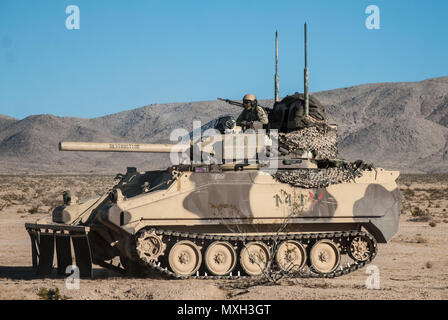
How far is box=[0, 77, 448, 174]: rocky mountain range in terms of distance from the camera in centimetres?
9856

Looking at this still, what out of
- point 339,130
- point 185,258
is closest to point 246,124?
point 185,258

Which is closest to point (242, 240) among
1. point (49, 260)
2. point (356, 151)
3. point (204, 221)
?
point (204, 221)

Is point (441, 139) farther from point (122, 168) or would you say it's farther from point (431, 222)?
point (431, 222)

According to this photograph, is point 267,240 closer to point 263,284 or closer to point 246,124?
point 263,284

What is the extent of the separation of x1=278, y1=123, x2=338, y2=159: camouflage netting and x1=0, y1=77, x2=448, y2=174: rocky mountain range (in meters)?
77.2

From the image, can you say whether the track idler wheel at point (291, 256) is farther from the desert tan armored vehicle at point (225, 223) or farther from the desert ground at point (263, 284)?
the desert ground at point (263, 284)

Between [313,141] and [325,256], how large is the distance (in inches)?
103

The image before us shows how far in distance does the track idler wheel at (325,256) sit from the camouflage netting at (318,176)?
1221 millimetres

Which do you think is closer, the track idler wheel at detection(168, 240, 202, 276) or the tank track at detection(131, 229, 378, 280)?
the tank track at detection(131, 229, 378, 280)

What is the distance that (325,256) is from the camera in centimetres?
1347

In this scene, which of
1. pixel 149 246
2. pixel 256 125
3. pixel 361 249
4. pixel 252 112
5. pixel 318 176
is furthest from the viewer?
pixel 252 112

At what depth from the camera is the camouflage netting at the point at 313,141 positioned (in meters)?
14.3

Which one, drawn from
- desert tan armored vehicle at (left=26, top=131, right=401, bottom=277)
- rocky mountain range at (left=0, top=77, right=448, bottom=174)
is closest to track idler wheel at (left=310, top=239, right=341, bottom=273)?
desert tan armored vehicle at (left=26, top=131, right=401, bottom=277)

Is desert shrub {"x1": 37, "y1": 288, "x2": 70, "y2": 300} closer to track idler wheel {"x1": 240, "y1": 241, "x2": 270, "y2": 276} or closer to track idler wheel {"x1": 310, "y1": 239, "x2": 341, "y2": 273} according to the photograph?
track idler wheel {"x1": 240, "y1": 241, "x2": 270, "y2": 276}
